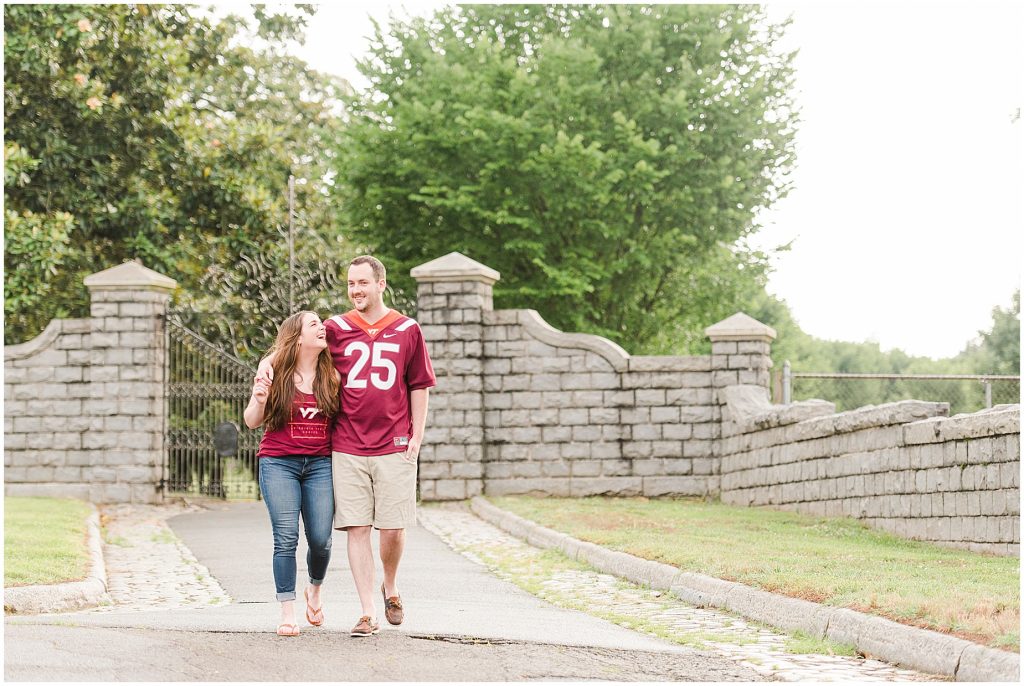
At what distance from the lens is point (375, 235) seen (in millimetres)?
23422

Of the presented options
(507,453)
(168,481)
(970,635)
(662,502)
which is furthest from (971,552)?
(168,481)

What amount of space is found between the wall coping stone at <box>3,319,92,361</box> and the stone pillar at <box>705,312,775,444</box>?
8394 millimetres

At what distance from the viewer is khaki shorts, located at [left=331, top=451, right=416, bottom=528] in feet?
20.9

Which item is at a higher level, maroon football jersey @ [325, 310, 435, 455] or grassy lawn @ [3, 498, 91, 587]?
maroon football jersey @ [325, 310, 435, 455]

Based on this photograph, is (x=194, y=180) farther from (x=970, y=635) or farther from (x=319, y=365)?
(x=970, y=635)

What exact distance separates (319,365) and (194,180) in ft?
52.8

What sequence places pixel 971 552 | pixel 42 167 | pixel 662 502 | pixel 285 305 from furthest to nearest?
1. pixel 42 167
2. pixel 285 305
3. pixel 662 502
4. pixel 971 552

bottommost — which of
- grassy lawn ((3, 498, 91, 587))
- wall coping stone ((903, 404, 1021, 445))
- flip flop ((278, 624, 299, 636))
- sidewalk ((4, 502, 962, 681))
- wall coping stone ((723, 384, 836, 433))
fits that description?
sidewalk ((4, 502, 962, 681))

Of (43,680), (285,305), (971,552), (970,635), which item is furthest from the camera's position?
→ (285,305)

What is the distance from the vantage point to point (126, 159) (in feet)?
71.3

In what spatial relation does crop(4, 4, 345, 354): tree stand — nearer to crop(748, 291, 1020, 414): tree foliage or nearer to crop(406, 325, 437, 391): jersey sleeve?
crop(748, 291, 1020, 414): tree foliage

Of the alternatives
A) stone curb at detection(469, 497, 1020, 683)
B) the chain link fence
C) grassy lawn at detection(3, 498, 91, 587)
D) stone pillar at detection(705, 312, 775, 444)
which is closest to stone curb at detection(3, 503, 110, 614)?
grassy lawn at detection(3, 498, 91, 587)

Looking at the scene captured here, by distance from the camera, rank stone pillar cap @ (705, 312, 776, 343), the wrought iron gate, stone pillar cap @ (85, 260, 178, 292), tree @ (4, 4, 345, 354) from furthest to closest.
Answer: tree @ (4, 4, 345, 354), the wrought iron gate, stone pillar cap @ (85, 260, 178, 292), stone pillar cap @ (705, 312, 776, 343)

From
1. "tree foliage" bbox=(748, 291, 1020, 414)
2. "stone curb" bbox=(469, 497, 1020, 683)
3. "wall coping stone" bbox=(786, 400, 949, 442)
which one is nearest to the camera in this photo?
"stone curb" bbox=(469, 497, 1020, 683)
